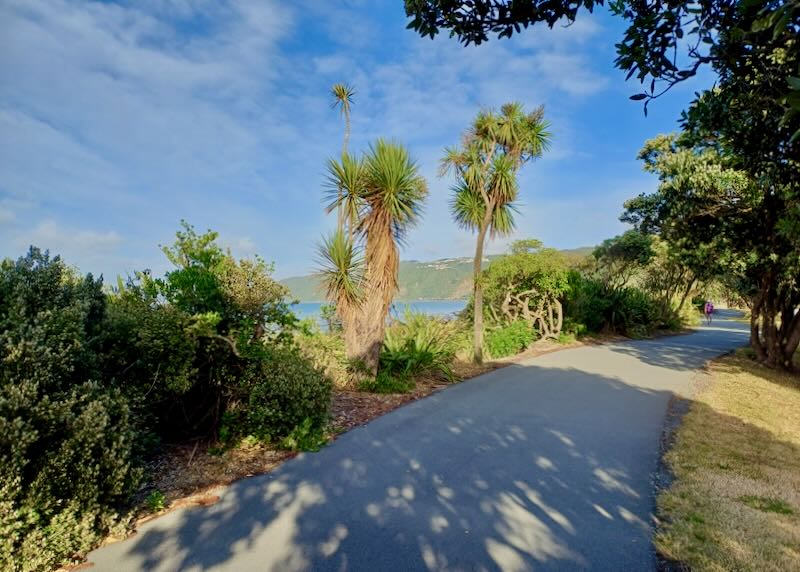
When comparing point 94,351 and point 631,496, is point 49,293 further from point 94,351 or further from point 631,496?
point 631,496

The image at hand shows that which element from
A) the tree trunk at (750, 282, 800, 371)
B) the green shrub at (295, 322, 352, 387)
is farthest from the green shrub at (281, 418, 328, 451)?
the tree trunk at (750, 282, 800, 371)

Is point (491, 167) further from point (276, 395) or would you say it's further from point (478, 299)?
point (276, 395)

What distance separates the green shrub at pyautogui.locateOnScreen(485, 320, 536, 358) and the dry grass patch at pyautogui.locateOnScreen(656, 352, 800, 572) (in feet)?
17.5

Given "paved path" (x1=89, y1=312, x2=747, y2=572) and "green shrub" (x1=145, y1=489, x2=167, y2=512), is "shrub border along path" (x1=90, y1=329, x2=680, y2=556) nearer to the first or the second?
"green shrub" (x1=145, y1=489, x2=167, y2=512)

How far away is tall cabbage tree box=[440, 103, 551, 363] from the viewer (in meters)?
9.82

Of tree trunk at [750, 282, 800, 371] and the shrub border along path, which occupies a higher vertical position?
tree trunk at [750, 282, 800, 371]

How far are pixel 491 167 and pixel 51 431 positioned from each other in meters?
9.39

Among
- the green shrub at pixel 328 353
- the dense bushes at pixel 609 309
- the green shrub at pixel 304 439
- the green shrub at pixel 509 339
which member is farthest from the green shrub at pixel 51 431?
the dense bushes at pixel 609 309

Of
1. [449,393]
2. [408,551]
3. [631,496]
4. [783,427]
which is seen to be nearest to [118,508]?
[408,551]

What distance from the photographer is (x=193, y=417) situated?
15.7 feet

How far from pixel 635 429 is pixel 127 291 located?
266 inches

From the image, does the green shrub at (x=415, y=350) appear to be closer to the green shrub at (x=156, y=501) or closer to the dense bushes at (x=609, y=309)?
the green shrub at (x=156, y=501)

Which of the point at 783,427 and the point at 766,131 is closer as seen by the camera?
the point at 766,131

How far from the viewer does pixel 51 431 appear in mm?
2820
